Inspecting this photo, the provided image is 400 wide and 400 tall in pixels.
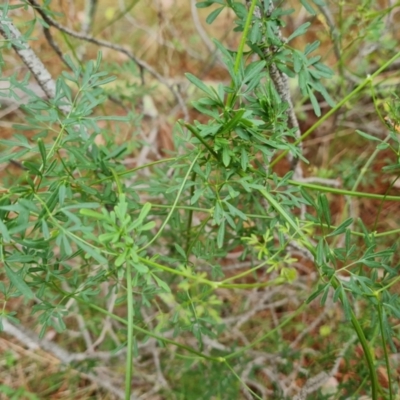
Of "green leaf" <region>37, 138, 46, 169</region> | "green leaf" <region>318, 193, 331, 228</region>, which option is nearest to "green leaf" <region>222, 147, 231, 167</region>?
"green leaf" <region>318, 193, 331, 228</region>

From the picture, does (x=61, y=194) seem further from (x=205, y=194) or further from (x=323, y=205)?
(x=323, y=205)

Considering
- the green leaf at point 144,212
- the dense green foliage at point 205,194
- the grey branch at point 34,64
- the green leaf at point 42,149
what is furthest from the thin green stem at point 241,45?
the grey branch at point 34,64

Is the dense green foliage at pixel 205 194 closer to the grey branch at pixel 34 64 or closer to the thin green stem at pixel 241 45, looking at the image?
the thin green stem at pixel 241 45

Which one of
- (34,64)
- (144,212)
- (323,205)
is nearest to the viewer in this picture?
(144,212)

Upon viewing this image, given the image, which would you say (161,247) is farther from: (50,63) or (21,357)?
(50,63)

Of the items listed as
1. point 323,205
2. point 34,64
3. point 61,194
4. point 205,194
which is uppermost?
point 34,64

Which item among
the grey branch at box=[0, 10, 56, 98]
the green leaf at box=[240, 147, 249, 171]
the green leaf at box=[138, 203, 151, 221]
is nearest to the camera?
the green leaf at box=[138, 203, 151, 221]

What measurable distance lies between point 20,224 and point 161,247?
846 mm

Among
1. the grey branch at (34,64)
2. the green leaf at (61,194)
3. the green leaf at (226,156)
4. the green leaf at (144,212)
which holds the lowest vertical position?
the green leaf at (226,156)

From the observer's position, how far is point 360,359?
1359 mm

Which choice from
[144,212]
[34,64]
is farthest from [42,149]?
[34,64]

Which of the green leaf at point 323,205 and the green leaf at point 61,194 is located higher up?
the green leaf at point 61,194

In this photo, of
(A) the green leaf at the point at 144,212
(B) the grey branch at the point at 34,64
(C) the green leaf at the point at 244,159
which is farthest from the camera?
(B) the grey branch at the point at 34,64

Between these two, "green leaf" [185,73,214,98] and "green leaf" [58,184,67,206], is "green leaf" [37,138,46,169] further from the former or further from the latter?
"green leaf" [185,73,214,98]
